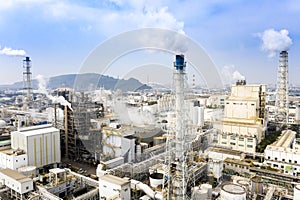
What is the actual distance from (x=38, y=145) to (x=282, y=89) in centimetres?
1222

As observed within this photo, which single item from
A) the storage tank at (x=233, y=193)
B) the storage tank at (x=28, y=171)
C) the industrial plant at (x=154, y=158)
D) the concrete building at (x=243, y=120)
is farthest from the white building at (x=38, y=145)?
the concrete building at (x=243, y=120)

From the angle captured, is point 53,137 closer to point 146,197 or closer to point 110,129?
point 110,129

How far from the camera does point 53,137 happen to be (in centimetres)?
639

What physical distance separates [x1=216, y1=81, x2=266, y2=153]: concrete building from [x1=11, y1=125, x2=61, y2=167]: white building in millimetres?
5659

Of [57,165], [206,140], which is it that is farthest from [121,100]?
[57,165]

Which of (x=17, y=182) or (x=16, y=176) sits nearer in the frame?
(x=17, y=182)

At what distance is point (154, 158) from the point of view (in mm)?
6004

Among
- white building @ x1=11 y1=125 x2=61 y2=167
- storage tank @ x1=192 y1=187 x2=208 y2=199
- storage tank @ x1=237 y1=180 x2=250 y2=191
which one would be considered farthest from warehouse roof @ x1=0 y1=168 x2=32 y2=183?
storage tank @ x1=237 y1=180 x2=250 y2=191

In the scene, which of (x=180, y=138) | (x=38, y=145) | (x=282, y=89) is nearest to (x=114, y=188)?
(x=180, y=138)

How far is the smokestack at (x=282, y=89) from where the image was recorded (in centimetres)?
1216

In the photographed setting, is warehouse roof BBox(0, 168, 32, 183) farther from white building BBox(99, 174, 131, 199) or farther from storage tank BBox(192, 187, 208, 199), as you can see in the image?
storage tank BBox(192, 187, 208, 199)

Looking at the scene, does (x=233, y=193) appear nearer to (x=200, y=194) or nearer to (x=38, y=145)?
(x=200, y=194)

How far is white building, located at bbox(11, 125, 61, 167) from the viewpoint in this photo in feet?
19.2

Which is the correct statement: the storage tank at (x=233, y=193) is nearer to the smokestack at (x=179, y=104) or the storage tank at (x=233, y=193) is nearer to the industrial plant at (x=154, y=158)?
the industrial plant at (x=154, y=158)
